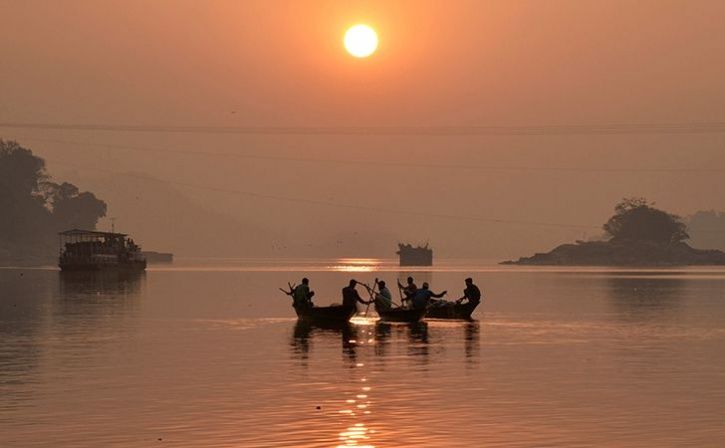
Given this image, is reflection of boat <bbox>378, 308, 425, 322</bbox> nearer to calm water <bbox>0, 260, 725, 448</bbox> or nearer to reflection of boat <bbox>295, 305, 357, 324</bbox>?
calm water <bbox>0, 260, 725, 448</bbox>

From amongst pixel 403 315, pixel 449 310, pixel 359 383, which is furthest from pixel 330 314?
pixel 359 383

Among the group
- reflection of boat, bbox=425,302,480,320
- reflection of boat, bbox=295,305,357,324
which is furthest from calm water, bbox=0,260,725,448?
reflection of boat, bbox=425,302,480,320

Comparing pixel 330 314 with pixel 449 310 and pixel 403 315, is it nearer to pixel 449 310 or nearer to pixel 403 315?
pixel 403 315

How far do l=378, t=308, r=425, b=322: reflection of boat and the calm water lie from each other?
1.26 m

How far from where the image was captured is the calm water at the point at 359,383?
2878 cm

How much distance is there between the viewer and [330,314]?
68062 mm

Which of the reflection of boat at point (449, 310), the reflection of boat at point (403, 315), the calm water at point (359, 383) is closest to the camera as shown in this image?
the calm water at point (359, 383)

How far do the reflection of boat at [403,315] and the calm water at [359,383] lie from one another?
4.14 feet

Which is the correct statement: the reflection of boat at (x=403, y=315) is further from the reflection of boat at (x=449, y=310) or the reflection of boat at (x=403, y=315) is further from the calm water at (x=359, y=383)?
the reflection of boat at (x=449, y=310)

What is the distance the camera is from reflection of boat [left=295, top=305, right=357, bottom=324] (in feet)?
220

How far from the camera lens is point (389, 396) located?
35.4 metres

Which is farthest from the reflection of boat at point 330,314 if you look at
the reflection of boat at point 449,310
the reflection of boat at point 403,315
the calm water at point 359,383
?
the reflection of boat at point 449,310

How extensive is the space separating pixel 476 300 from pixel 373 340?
18.2 m

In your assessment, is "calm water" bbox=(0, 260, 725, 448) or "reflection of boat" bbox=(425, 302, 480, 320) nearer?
"calm water" bbox=(0, 260, 725, 448)
